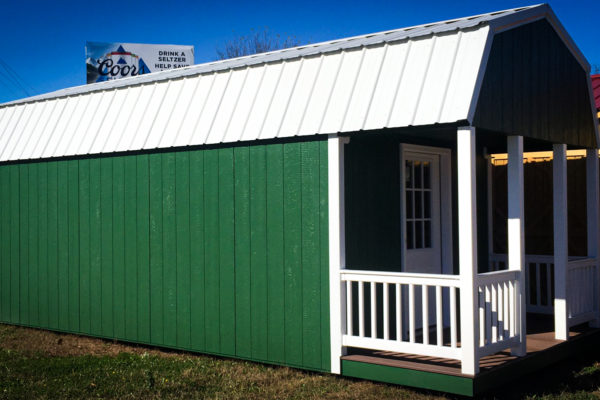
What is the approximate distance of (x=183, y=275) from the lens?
8336 mm

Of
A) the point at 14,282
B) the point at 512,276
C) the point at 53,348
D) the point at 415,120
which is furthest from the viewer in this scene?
the point at 14,282

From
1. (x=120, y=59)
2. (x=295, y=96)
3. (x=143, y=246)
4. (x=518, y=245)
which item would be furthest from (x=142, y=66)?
(x=518, y=245)

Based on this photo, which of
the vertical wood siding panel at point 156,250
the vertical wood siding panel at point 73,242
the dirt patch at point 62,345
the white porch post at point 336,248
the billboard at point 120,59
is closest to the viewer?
the white porch post at point 336,248

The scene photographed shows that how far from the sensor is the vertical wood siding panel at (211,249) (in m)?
8.00

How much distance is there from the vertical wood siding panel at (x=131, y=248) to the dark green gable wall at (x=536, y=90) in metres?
4.42

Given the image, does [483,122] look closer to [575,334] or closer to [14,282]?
[575,334]

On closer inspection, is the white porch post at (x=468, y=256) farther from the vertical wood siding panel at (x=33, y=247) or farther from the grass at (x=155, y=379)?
the vertical wood siding panel at (x=33, y=247)

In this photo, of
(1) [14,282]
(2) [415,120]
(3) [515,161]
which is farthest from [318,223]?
(1) [14,282]

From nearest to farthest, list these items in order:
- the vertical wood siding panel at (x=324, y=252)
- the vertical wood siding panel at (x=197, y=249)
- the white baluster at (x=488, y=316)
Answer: the white baluster at (x=488, y=316)
the vertical wood siding panel at (x=324, y=252)
the vertical wood siding panel at (x=197, y=249)

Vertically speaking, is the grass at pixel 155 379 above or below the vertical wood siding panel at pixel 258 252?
below

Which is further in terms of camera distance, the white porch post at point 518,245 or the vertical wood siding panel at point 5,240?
the vertical wood siding panel at point 5,240

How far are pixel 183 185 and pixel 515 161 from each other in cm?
369

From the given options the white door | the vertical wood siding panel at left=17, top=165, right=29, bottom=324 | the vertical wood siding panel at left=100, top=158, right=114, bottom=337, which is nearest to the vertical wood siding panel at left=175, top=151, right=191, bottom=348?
the vertical wood siding panel at left=100, top=158, right=114, bottom=337

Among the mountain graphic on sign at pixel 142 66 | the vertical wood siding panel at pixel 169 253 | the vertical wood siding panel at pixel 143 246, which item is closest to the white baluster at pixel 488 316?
the vertical wood siding panel at pixel 169 253
